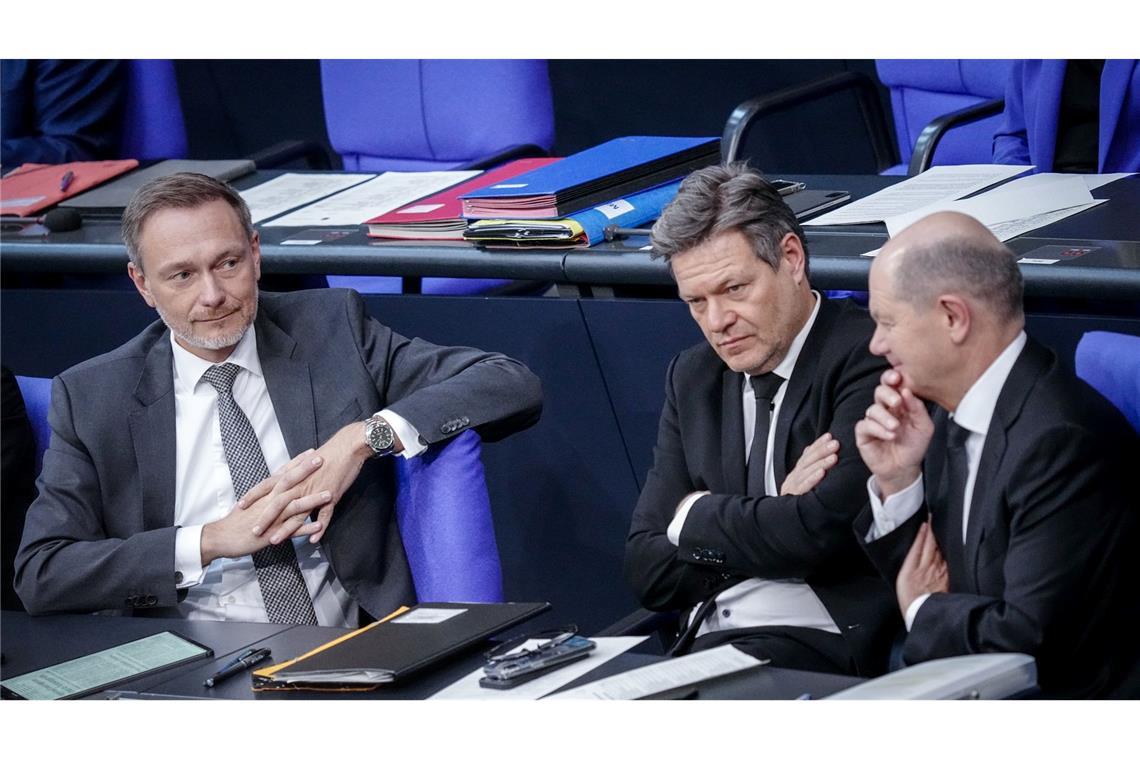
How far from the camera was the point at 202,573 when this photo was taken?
2.76 m

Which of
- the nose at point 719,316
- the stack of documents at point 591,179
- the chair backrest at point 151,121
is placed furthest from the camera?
the chair backrest at point 151,121

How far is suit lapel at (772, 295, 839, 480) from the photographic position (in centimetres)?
257

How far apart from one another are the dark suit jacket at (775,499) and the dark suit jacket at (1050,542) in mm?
266

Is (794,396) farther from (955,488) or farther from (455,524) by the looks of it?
(455,524)

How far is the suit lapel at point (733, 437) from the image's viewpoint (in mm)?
2623

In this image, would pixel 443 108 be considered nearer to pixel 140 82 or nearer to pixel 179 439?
pixel 140 82

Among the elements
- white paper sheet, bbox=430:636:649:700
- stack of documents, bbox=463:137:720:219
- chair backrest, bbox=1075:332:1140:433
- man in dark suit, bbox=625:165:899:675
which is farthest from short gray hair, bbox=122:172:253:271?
chair backrest, bbox=1075:332:1140:433

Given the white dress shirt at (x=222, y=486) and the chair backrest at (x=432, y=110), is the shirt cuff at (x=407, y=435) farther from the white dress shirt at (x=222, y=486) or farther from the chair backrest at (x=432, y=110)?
the chair backrest at (x=432, y=110)

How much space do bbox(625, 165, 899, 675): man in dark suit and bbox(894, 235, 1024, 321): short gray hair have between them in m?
0.38

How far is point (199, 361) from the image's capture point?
2.95 meters

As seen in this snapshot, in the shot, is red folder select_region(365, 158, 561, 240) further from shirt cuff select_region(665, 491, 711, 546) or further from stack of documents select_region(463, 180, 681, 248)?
shirt cuff select_region(665, 491, 711, 546)

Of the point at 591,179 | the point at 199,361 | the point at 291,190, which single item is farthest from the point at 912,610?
the point at 291,190

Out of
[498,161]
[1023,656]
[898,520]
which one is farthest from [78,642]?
[498,161]

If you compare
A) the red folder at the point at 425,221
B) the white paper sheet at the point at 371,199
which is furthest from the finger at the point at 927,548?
the white paper sheet at the point at 371,199
